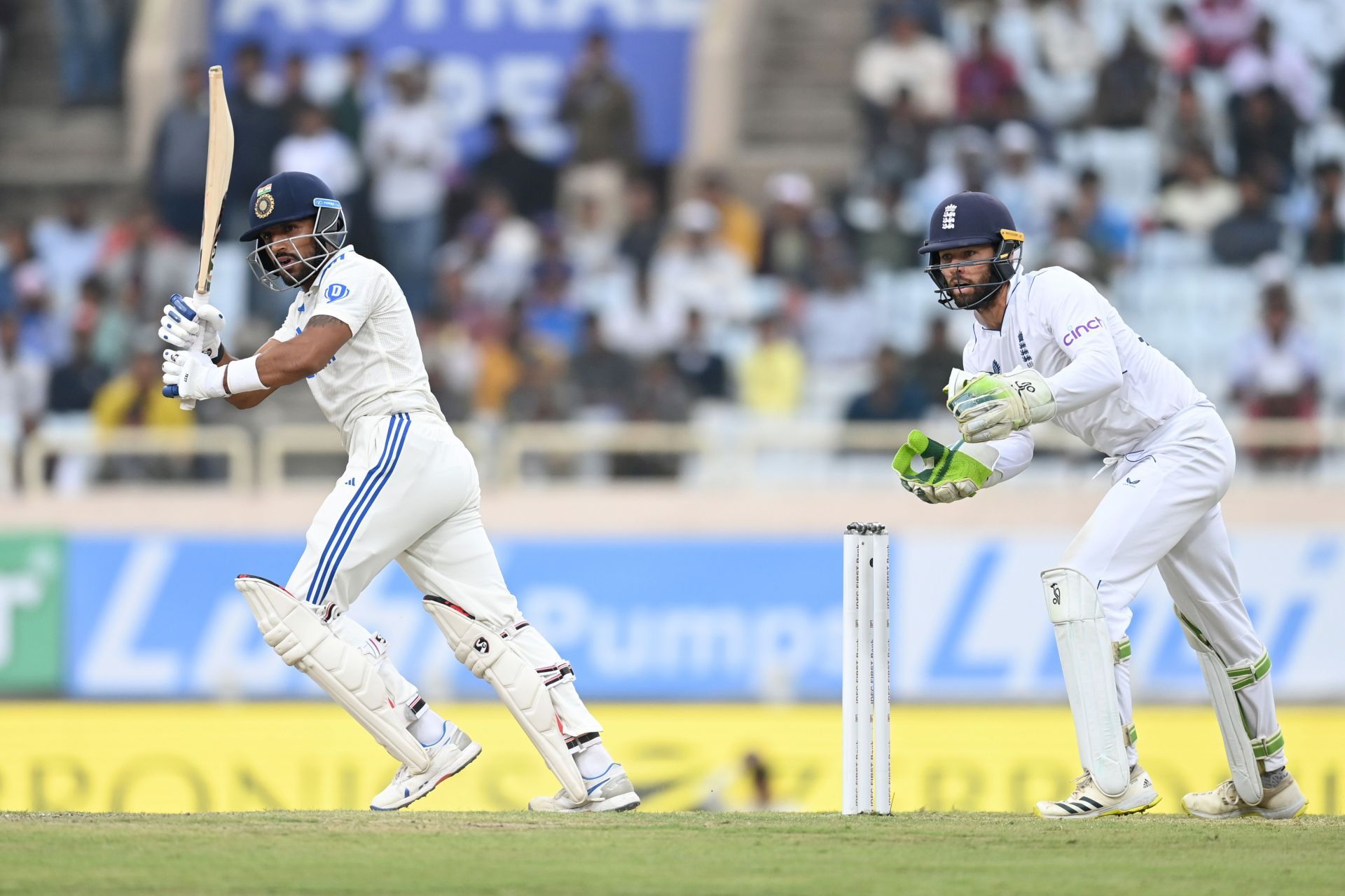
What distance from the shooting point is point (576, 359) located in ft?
47.5

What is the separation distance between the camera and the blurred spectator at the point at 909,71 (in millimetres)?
16516

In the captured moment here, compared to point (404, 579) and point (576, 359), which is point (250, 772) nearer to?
point (404, 579)

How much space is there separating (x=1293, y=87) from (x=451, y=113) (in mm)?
7719

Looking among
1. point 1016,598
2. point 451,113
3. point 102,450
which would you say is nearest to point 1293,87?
point 1016,598

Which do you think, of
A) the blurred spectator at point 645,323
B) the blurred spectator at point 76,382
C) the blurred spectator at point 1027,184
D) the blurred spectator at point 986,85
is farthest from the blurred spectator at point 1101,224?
the blurred spectator at point 76,382

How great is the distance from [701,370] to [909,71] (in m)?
3.88

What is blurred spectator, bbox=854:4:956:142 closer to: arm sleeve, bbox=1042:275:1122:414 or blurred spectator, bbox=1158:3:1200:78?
blurred spectator, bbox=1158:3:1200:78

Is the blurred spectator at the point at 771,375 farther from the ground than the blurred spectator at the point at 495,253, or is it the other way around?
the blurred spectator at the point at 495,253

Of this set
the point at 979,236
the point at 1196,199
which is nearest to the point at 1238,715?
the point at 979,236

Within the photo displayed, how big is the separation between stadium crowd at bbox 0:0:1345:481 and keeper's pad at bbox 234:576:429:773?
270 inches

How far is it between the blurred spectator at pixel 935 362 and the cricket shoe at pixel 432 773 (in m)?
6.96

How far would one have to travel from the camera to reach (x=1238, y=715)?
759cm

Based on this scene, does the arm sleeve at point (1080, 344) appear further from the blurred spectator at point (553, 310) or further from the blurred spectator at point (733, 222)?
the blurred spectator at point (733, 222)

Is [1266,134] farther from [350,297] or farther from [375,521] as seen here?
[375,521]
